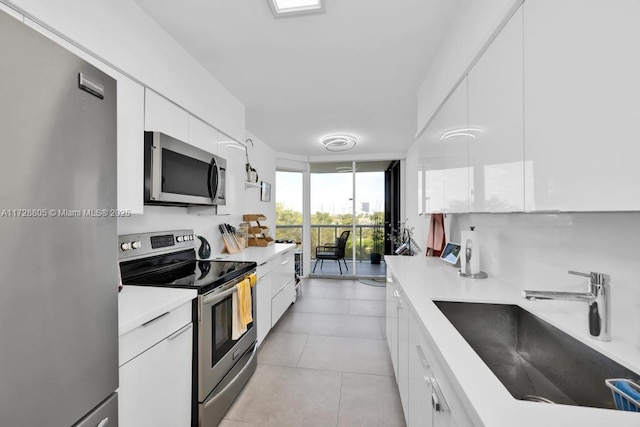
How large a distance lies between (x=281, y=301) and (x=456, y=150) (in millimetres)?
2462

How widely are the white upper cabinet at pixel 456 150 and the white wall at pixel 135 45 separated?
1806 mm

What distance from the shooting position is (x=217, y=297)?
162 cm

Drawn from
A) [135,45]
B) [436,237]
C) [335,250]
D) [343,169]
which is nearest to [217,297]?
[135,45]

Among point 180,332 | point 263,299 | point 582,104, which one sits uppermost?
point 582,104

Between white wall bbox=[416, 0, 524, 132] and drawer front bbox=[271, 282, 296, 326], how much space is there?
233cm

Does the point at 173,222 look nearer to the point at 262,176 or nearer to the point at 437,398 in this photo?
the point at 437,398

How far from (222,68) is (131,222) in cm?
142

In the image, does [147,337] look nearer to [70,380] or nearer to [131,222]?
[70,380]

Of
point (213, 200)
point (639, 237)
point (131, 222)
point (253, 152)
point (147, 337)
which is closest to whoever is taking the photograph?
point (639, 237)

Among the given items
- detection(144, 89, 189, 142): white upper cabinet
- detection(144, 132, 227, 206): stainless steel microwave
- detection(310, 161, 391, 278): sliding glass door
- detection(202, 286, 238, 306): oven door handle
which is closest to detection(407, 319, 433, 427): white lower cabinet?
detection(202, 286, 238, 306): oven door handle

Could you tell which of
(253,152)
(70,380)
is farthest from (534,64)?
(253,152)

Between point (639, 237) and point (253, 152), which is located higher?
point (253, 152)

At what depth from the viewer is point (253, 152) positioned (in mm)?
4066

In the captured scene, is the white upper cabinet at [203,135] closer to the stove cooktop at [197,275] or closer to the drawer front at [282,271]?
the stove cooktop at [197,275]
